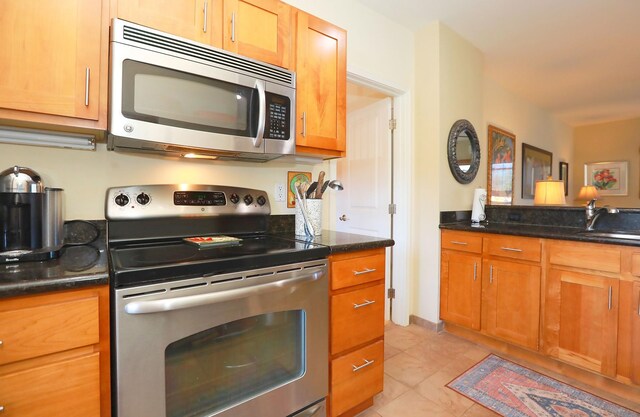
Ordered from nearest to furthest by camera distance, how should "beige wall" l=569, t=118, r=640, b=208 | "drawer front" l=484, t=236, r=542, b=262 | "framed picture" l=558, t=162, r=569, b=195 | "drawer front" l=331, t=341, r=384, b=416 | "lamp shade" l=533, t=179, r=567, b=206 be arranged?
1. "drawer front" l=331, t=341, r=384, b=416
2. "drawer front" l=484, t=236, r=542, b=262
3. "lamp shade" l=533, t=179, r=567, b=206
4. "beige wall" l=569, t=118, r=640, b=208
5. "framed picture" l=558, t=162, r=569, b=195

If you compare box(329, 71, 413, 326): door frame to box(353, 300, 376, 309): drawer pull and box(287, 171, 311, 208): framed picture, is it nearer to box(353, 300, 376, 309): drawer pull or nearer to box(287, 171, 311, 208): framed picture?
box(287, 171, 311, 208): framed picture

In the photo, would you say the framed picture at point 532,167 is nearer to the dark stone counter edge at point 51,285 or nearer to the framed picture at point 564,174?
the framed picture at point 564,174

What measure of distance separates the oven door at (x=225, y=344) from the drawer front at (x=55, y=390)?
6 centimetres

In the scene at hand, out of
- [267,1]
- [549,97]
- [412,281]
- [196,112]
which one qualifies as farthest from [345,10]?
[549,97]

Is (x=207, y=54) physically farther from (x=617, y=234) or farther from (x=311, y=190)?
(x=617, y=234)

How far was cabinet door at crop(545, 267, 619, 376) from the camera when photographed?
1.76 meters

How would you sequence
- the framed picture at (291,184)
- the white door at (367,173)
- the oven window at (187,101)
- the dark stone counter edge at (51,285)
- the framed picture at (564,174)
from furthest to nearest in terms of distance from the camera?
the framed picture at (564,174)
the white door at (367,173)
the framed picture at (291,184)
the oven window at (187,101)
the dark stone counter edge at (51,285)

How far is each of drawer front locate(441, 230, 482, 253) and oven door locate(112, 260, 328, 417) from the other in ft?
5.16

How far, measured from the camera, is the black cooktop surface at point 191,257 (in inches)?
36.6

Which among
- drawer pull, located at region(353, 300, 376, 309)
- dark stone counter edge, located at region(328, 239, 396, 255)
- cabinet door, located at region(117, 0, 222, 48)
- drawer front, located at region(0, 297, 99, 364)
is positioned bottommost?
drawer pull, located at region(353, 300, 376, 309)

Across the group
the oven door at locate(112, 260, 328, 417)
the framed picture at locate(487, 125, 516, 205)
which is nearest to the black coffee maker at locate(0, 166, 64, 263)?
the oven door at locate(112, 260, 328, 417)

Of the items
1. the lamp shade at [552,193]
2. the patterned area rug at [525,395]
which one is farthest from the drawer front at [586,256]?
the lamp shade at [552,193]

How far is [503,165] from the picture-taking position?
3742mm

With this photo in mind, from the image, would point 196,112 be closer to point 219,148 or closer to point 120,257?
point 219,148
